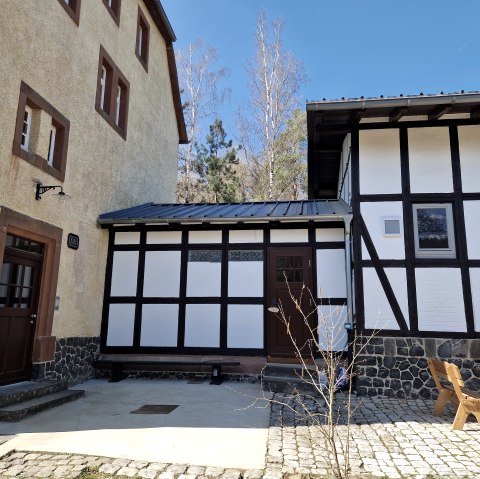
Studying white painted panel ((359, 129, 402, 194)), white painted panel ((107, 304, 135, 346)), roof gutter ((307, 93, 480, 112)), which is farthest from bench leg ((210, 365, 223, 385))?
roof gutter ((307, 93, 480, 112))

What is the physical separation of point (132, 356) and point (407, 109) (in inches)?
263

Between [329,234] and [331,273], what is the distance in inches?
29.5

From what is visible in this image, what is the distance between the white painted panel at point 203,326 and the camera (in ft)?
24.9

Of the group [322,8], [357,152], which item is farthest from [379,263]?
[322,8]

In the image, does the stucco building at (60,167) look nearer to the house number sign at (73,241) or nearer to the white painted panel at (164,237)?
the house number sign at (73,241)

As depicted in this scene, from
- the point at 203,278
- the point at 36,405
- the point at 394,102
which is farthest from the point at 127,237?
→ the point at 394,102

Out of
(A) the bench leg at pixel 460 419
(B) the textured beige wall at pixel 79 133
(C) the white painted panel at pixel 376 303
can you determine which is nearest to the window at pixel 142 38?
(B) the textured beige wall at pixel 79 133

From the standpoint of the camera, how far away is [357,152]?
6.85 metres

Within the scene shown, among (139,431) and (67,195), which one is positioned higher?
(67,195)

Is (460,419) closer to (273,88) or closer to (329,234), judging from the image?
(329,234)

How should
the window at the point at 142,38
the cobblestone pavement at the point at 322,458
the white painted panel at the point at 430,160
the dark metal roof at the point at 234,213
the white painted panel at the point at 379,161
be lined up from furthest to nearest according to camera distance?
1. the window at the point at 142,38
2. the dark metal roof at the point at 234,213
3. the white painted panel at the point at 379,161
4. the white painted panel at the point at 430,160
5. the cobblestone pavement at the point at 322,458

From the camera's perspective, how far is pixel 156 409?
530cm

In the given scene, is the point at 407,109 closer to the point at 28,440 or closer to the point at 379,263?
the point at 379,263

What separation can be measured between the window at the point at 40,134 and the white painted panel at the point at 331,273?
492 centimetres
